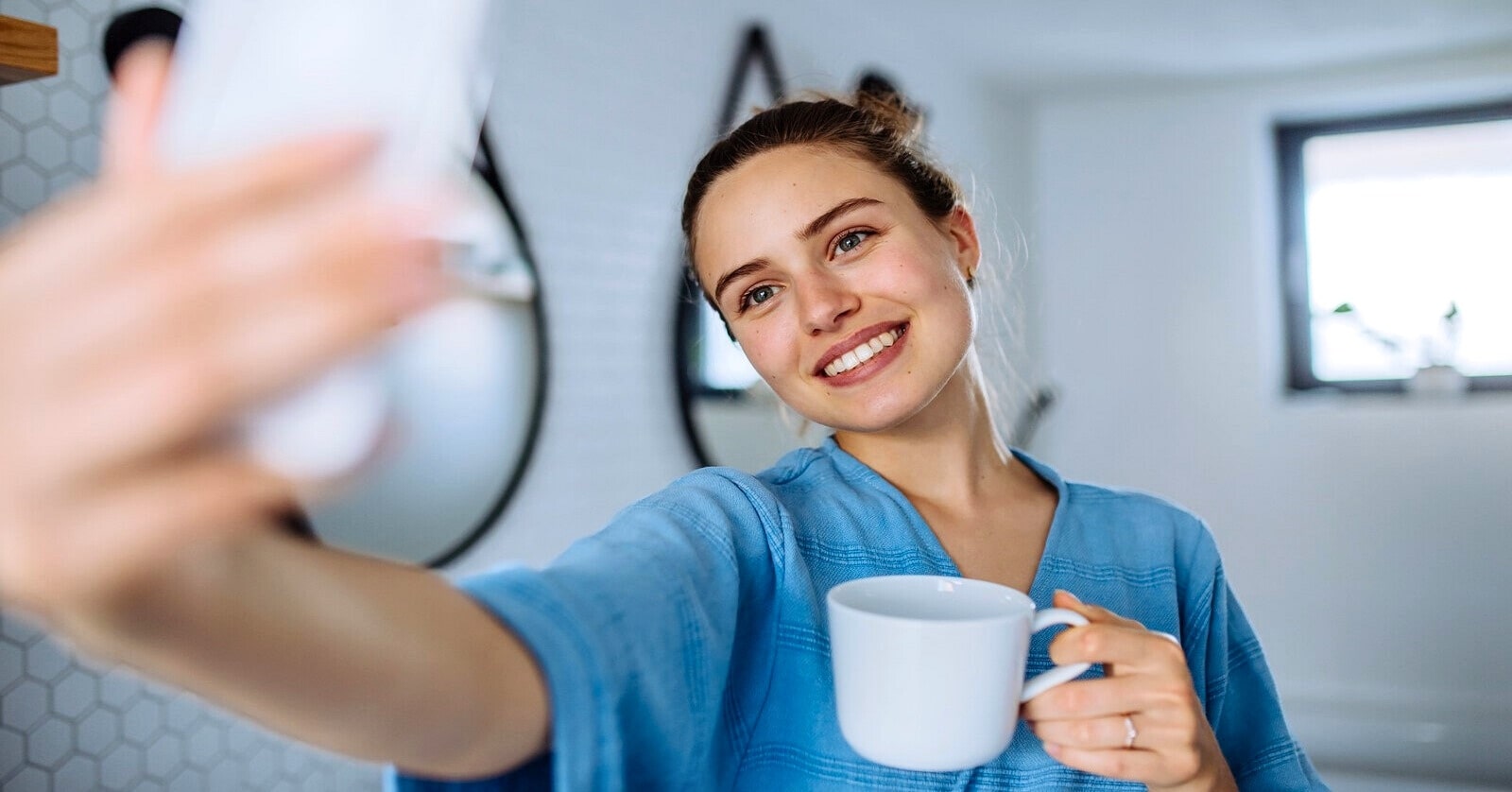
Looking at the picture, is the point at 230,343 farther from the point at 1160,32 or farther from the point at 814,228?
the point at 1160,32

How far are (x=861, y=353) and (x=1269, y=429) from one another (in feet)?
8.99

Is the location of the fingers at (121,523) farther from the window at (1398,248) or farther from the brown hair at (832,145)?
the window at (1398,248)

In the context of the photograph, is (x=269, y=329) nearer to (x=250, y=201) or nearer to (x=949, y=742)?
(x=250, y=201)

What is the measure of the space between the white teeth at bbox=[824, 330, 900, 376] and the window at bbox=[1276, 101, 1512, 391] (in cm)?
282

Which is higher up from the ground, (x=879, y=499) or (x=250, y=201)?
(x=250, y=201)

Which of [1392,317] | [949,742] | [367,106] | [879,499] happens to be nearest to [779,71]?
[879,499]

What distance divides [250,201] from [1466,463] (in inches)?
135

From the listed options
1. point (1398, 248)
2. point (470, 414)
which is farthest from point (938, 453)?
point (1398, 248)

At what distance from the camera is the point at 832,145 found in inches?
34.8

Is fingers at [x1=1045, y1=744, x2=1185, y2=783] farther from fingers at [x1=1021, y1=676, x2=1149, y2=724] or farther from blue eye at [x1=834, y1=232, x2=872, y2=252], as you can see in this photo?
blue eye at [x1=834, y1=232, x2=872, y2=252]

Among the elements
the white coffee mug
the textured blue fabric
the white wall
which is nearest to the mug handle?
the white coffee mug

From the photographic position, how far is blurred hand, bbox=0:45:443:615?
20cm

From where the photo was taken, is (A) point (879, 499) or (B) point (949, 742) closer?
(B) point (949, 742)

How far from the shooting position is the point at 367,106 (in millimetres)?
233
